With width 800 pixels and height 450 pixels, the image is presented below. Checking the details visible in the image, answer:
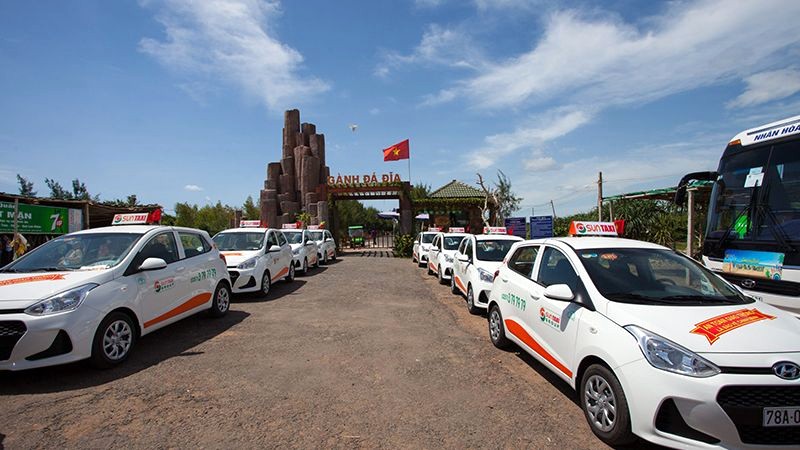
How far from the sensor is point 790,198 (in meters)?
4.46

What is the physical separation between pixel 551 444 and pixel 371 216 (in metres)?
64.3

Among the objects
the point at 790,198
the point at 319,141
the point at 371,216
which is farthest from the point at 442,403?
the point at 371,216

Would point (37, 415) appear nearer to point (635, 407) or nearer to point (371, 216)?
point (635, 407)

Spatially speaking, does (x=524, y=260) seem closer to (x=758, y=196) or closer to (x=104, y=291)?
(x=758, y=196)

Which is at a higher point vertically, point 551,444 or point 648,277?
point 648,277

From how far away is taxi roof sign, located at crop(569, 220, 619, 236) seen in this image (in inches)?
225

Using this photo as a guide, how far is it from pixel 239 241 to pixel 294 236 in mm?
5798

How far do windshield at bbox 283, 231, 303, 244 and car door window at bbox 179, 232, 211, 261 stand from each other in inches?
Result: 336

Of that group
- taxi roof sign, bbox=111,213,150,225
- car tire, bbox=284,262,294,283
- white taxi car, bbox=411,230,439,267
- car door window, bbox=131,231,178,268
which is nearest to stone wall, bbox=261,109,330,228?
white taxi car, bbox=411,230,439,267

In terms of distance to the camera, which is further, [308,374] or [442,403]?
[308,374]

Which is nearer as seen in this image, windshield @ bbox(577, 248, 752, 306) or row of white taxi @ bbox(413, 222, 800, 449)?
row of white taxi @ bbox(413, 222, 800, 449)

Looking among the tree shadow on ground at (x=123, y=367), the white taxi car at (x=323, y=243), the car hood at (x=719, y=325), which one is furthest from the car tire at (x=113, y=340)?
the white taxi car at (x=323, y=243)

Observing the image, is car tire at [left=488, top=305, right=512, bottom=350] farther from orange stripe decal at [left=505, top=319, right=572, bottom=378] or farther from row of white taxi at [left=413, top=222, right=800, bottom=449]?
row of white taxi at [left=413, top=222, right=800, bottom=449]

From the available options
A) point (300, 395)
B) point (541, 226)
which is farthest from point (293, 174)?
point (300, 395)
